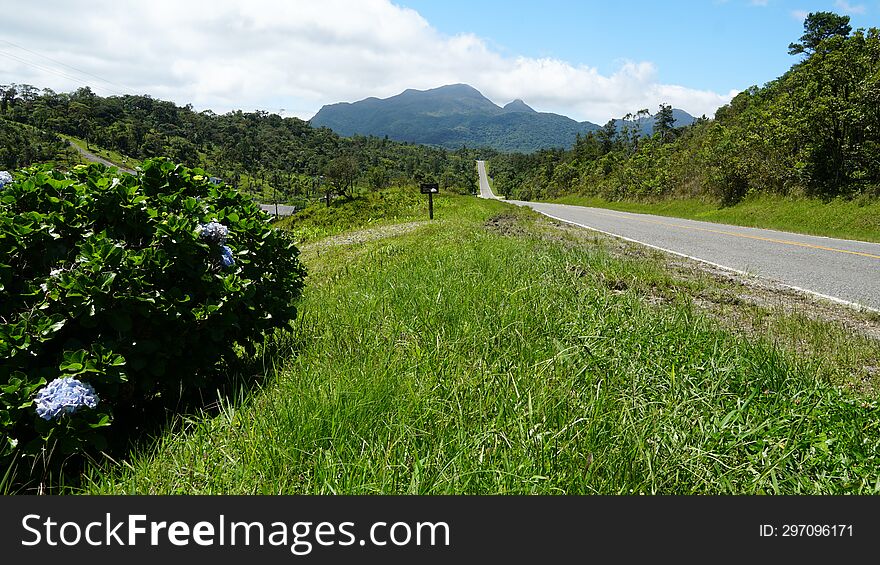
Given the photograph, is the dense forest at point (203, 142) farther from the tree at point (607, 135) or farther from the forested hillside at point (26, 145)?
the tree at point (607, 135)

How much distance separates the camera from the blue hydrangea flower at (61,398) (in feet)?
7.30

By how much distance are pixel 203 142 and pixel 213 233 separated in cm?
14324

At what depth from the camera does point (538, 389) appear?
259 cm

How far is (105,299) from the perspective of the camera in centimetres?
253

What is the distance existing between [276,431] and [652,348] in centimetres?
226

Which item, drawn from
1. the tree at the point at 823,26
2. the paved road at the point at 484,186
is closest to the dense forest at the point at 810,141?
the tree at the point at 823,26

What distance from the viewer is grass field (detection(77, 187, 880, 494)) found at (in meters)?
1.95

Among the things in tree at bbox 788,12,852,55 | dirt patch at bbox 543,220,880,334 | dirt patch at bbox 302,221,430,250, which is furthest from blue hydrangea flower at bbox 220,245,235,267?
tree at bbox 788,12,852,55

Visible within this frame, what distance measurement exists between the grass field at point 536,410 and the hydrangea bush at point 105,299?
34cm

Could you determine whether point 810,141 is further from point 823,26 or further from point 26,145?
point 26,145

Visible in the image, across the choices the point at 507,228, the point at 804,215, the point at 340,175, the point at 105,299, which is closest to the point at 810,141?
the point at 804,215
